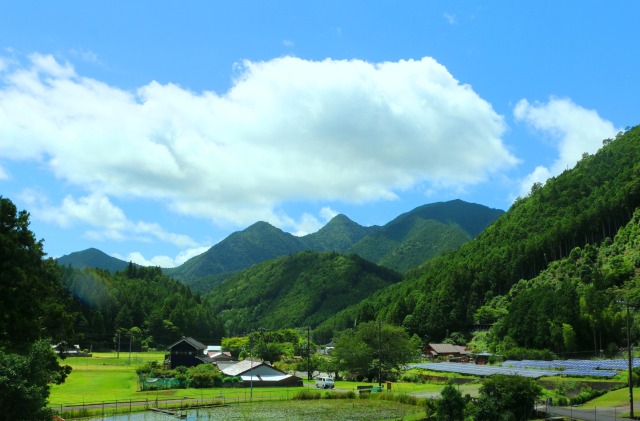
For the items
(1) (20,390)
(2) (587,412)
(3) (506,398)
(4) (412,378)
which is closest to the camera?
(1) (20,390)

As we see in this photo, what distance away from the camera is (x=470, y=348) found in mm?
103750

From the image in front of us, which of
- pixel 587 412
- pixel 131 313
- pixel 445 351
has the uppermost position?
pixel 131 313

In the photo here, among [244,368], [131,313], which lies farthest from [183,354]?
[131,313]

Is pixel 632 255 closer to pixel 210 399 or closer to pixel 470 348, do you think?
pixel 470 348

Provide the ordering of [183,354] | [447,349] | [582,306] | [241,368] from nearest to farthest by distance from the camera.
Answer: [241,368]
[183,354]
[582,306]
[447,349]

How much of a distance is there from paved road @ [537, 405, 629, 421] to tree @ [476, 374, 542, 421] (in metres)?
3.27

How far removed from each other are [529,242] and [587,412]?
328 feet

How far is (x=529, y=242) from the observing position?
131m

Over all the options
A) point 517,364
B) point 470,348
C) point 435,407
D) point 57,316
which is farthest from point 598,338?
point 57,316

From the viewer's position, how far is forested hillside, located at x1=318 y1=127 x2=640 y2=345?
403 ft

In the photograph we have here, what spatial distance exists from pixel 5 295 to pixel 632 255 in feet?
348

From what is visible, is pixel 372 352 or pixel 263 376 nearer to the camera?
pixel 263 376

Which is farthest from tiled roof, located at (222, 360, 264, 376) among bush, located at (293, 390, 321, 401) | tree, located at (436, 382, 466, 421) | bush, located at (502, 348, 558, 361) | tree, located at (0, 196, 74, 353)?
bush, located at (502, 348, 558, 361)

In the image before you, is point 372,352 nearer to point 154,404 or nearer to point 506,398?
point 154,404
